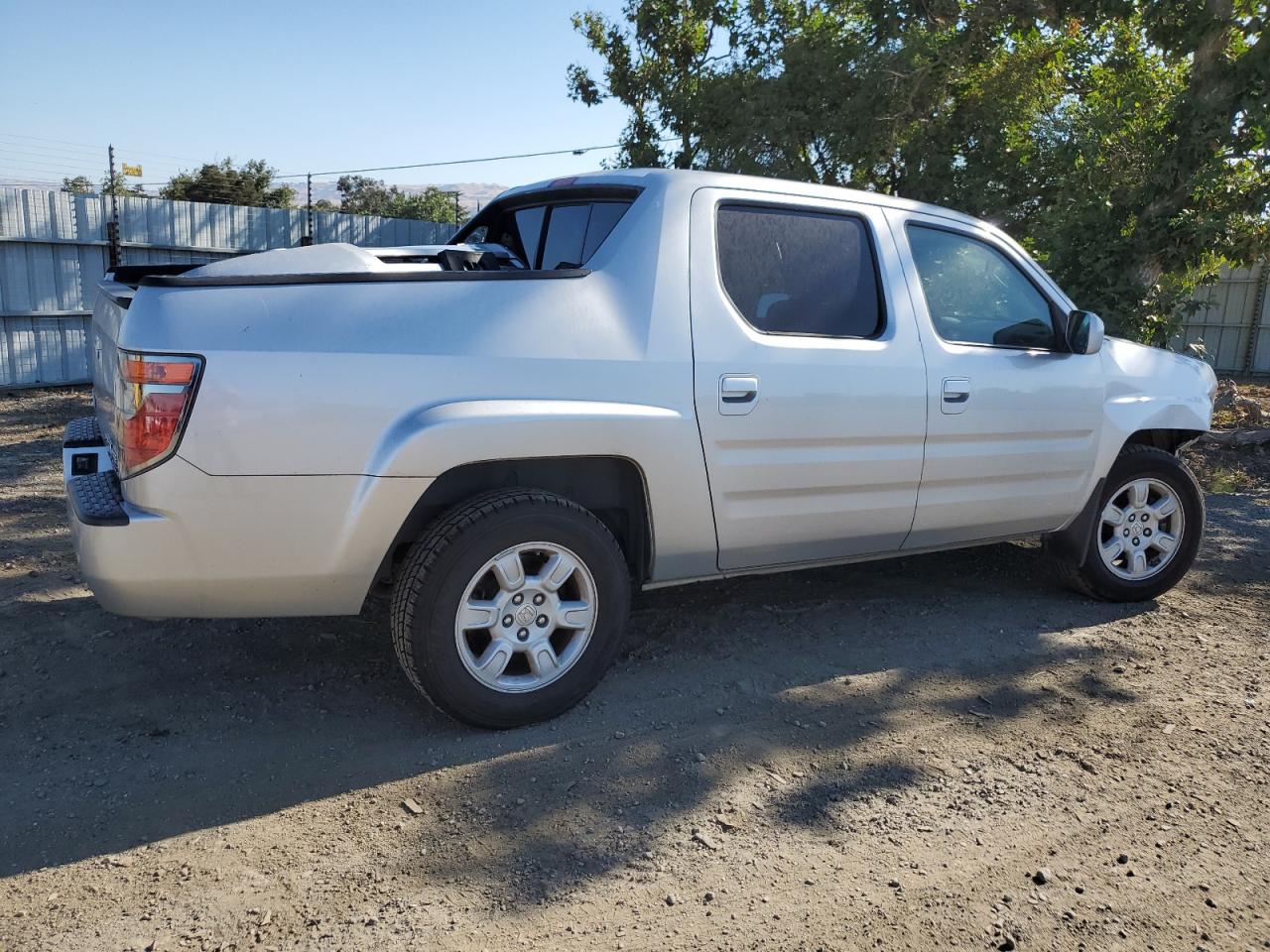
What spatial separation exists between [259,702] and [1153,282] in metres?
9.14

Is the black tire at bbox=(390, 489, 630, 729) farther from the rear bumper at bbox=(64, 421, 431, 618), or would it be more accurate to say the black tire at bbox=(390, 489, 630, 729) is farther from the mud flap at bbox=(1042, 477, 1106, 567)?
the mud flap at bbox=(1042, 477, 1106, 567)

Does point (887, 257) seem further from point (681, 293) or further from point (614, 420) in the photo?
point (614, 420)

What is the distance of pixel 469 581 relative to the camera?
11.0ft

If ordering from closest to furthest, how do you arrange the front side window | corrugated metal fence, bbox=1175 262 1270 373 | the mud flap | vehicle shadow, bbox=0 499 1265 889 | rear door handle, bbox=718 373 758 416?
vehicle shadow, bbox=0 499 1265 889 → rear door handle, bbox=718 373 758 416 → the front side window → the mud flap → corrugated metal fence, bbox=1175 262 1270 373

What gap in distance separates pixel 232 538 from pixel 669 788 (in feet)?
5.07

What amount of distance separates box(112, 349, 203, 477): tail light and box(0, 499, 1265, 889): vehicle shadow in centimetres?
103

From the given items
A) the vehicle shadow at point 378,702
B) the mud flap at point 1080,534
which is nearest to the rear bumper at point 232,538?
the vehicle shadow at point 378,702

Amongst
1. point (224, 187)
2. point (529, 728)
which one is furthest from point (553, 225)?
point (224, 187)

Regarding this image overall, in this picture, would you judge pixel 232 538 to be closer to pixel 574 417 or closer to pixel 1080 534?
pixel 574 417

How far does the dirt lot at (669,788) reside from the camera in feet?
8.57

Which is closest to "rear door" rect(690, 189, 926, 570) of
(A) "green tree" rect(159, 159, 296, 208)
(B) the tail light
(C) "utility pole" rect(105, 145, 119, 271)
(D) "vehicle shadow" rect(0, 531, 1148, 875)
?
(D) "vehicle shadow" rect(0, 531, 1148, 875)

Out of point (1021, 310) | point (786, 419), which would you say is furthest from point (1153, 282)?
point (786, 419)

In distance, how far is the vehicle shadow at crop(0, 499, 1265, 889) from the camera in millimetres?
3012

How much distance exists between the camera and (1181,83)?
10695 millimetres
